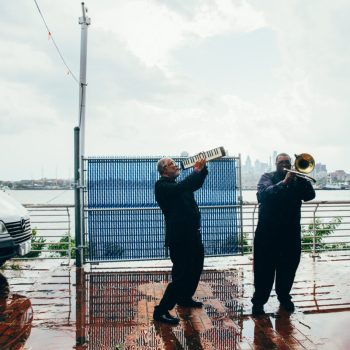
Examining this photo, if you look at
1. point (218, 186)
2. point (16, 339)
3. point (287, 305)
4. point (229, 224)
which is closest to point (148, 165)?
point (218, 186)

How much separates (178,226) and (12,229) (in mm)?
2974

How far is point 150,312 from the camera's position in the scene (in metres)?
4.90

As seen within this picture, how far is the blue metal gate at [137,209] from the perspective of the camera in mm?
7258

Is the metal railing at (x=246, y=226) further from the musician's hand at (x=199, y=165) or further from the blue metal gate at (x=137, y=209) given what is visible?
the musician's hand at (x=199, y=165)

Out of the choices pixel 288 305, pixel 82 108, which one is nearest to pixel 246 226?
pixel 288 305

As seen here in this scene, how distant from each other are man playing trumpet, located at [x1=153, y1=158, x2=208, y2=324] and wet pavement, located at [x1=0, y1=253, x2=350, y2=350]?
1.08 ft

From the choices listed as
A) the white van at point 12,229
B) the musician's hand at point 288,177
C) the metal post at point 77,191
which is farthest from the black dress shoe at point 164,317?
the metal post at point 77,191

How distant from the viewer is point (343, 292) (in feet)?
19.1

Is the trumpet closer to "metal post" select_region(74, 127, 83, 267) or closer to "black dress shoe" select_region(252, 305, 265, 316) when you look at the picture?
"black dress shoe" select_region(252, 305, 265, 316)

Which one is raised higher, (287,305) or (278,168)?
(278,168)

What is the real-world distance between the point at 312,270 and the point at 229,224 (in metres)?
1.56

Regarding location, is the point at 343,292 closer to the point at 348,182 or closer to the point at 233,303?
the point at 233,303

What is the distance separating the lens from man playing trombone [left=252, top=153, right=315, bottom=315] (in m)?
4.79

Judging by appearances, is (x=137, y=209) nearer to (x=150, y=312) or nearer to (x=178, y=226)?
(x=150, y=312)
